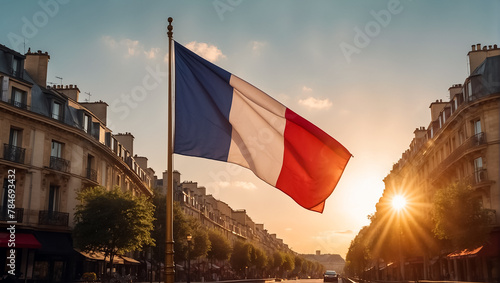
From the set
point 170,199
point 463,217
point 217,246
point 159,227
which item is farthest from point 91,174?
point 217,246

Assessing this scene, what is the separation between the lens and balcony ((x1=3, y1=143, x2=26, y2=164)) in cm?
3659

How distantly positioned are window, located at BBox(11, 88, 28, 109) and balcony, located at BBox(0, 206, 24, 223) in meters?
7.27

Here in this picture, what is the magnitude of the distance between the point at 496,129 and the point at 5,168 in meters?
38.1

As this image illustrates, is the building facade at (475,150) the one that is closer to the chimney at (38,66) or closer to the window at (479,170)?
the window at (479,170)

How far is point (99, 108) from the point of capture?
52438mm

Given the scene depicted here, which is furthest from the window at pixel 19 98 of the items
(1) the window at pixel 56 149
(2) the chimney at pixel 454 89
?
(2) the chimney at pixel 454 89

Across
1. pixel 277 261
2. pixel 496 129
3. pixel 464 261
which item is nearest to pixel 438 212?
pixel 496 129

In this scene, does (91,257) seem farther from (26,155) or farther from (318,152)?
(318,152)

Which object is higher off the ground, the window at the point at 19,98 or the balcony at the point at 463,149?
the window at the point at 19,98

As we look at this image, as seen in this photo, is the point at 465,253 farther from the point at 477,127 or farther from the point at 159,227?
the point at 159,227

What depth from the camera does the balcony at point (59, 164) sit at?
1618 inches

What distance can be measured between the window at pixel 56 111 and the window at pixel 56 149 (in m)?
2.00

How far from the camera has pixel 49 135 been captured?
133 ft

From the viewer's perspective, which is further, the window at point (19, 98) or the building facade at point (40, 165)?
the window at point (19, 98)
